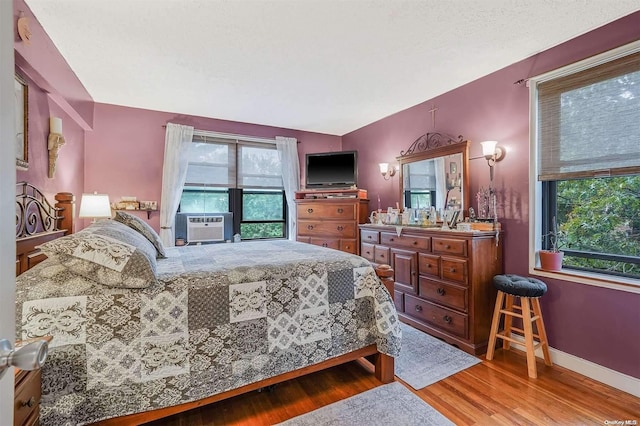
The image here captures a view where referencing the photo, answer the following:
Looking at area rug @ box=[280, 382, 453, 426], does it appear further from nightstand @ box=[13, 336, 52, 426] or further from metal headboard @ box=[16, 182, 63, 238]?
metal headboard @ box=[16, 182, 63, 238]

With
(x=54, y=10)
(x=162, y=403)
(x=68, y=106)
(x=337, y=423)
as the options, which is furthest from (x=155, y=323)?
(x=68, y=106)

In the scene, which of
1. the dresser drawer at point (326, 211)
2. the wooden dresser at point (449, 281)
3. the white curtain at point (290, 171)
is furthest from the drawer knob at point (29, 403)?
the white curtain at point (290, 171)

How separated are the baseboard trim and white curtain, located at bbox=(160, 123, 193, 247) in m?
4.15

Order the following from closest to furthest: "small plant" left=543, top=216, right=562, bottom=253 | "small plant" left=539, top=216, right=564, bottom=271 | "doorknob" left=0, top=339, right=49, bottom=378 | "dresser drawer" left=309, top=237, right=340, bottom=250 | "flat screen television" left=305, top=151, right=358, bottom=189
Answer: "doorknob" left=0, top=339, right=49, bottom=378, "small plant" left=539, top=216, right=564, bottom=271, "small plant" left=543, top=216, right=562, bottom=253, "dresser drawer" left=309, top=237, right=340, bottom=250, "flat screen television" left=305, top=151, right=358, bottom=189

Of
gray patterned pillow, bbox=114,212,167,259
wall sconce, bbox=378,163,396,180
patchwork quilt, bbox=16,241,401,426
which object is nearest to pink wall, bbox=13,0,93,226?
gray patterned pillow, bbox=114,212,167,259

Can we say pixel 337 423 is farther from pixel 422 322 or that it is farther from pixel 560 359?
pixel 560 359

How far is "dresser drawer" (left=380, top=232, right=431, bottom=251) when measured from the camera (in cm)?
285

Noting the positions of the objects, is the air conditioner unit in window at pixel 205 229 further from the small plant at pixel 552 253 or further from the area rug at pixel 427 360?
the small plant at pixel 552 253

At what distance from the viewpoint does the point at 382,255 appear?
11.0 feet

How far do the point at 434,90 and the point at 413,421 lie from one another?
3.03 m

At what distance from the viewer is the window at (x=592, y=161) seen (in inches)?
79.4

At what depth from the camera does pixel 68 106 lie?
8.77ft

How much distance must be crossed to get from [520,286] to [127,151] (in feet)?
14.6

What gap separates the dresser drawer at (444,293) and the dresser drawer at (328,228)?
125 cm
